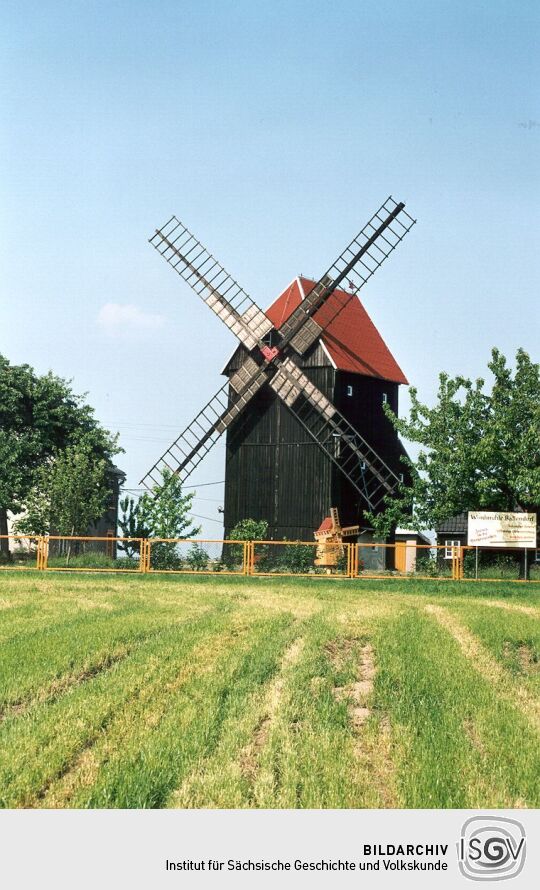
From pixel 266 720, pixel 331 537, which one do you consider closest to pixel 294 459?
pixel 331 537

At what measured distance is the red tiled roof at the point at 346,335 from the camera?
45969mm

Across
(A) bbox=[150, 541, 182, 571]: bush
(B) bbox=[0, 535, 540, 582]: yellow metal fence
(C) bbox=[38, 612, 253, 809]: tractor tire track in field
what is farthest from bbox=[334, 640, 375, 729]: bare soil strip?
(A) bbox=[150, 541, 182, 571]: bush

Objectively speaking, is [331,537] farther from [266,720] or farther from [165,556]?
[266,720]

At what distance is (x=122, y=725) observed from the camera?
32.1 ft

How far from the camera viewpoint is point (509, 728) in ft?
32.8

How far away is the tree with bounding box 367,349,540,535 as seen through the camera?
39.1 metres

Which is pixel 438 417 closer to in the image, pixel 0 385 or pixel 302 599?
pixel 302 599

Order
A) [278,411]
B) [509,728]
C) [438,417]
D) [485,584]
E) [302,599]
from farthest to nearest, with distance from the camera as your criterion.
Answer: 1. [278,411]
2. [438,417]
3. [485,584]
4. [302,599]
5. [509,728]

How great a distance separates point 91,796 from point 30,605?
12985mm

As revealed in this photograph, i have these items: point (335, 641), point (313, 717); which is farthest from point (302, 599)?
point (313, 717)

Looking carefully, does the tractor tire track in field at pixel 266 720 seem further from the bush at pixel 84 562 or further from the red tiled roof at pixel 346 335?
the red tiled roof at pixel 346 335
